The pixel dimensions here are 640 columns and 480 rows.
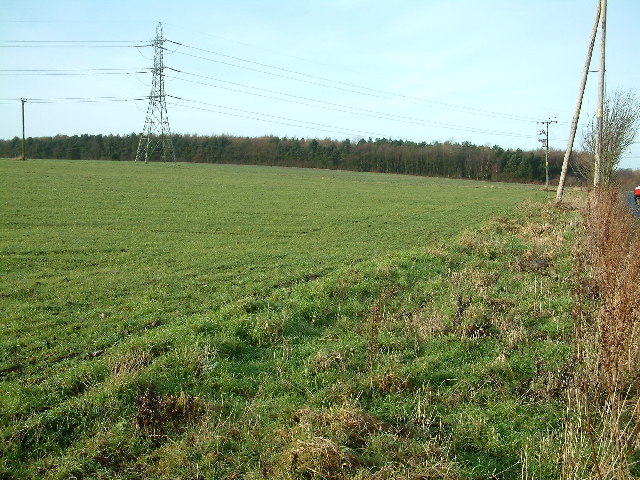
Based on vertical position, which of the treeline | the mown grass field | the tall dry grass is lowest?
the mown grass field

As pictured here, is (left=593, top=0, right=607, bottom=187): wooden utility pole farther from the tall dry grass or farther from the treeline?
the treeline

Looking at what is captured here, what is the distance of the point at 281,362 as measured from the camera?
270 inches

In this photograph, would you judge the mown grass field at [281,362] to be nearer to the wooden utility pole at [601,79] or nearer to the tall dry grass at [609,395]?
the tall dry grass at [609,395]

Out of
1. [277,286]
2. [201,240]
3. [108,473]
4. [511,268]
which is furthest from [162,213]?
[108,473]

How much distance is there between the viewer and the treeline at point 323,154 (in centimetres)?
9581

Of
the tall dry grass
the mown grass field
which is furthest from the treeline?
the tall dry grass

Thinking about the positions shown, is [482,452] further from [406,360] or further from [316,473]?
[406,360]

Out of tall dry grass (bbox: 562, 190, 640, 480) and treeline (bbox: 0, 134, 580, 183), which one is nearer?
tall dry grass (bbox: 562, 190, 640, 480)

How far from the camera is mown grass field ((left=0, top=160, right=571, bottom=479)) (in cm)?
473

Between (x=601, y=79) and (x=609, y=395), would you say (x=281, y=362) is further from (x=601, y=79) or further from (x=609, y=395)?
(x=601, y=79)

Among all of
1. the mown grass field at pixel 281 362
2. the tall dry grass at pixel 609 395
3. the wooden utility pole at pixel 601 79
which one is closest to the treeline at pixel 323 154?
the wooden utility pole at pixel 601 79

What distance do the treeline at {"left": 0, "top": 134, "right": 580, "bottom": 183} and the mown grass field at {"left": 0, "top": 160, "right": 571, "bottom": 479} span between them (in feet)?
276

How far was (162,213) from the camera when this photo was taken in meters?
25.1

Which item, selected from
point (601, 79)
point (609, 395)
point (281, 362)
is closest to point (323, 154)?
point (601, 79)
